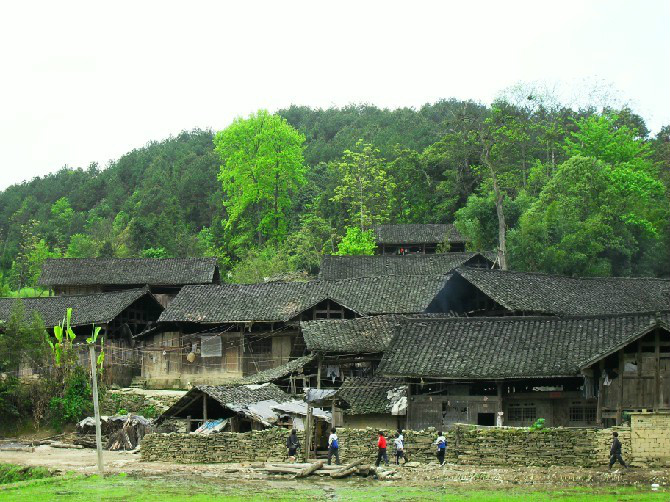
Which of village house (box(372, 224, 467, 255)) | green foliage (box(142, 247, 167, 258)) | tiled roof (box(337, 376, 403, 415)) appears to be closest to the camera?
tiled roof (box(337, 376, 403, 415))

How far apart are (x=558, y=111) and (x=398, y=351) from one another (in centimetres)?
5515

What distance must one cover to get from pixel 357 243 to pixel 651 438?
1637 inches

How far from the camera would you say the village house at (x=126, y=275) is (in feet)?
201

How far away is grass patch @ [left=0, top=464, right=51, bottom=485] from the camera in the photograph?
31484 mm

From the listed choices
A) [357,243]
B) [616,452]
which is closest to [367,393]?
[616,452]

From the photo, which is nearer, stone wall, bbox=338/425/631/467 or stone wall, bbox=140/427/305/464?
stone wall, bbox=338/425/631/467

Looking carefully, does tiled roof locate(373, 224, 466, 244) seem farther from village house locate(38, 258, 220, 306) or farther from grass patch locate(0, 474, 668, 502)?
grass patch locate(0, 474, 668, 502)

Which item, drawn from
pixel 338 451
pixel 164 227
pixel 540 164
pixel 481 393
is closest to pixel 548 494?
pixel 338 451

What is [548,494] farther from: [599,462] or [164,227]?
[164,227]

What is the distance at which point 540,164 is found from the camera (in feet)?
241

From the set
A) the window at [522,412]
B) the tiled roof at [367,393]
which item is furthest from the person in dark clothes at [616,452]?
the tiled roof at [367,393]

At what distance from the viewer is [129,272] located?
62594mm

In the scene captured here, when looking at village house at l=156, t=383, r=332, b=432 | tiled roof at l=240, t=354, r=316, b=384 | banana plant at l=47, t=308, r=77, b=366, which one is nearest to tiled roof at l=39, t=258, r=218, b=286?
banana plant at l=47, t=308, r=77, b=366

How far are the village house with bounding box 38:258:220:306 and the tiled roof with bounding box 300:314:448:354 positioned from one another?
20636mm
